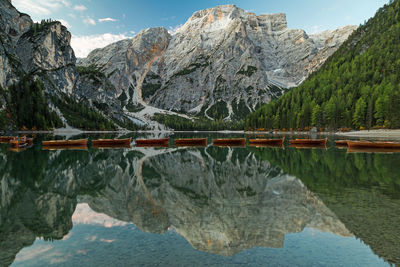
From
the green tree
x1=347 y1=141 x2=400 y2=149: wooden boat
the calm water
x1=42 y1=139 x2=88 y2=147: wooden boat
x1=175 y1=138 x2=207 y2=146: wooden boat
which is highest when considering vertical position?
the green tree

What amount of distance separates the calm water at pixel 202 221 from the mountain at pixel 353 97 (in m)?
125

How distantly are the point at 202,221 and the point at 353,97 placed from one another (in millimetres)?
167925

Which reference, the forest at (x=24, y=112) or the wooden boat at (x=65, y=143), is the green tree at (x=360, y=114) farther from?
the forest at (x=24, y=112)

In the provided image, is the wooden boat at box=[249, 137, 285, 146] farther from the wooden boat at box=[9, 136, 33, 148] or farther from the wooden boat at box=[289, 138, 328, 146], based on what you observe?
the wooden boat at box=[9, 136, 33, 148]

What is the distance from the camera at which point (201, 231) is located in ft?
42.3

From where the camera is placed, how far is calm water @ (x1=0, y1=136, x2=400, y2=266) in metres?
10.4

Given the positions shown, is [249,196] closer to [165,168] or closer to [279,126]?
[165,168]

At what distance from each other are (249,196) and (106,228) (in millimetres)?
10168

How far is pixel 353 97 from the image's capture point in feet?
505

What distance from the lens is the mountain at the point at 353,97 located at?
422ft

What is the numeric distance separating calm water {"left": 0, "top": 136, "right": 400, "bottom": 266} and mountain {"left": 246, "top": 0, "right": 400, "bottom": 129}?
125041mm

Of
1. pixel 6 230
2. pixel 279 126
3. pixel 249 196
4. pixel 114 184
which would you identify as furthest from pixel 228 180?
pixel 279 126

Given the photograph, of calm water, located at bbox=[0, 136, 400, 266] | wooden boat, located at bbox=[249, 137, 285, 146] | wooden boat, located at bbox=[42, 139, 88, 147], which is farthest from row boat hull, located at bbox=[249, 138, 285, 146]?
wooden boat, located at bbox=[42, 139, 88, 147]

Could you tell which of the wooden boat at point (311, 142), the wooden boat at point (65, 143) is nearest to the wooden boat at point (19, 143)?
the wooden boat at point (65, 143)
